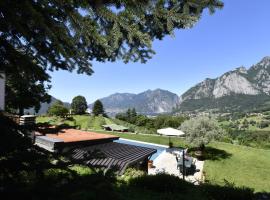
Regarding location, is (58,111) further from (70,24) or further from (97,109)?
(97,109)

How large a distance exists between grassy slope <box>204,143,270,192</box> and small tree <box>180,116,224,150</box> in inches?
103

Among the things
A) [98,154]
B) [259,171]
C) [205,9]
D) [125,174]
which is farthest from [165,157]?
[98,154]

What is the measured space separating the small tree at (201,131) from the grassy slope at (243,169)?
103 inches

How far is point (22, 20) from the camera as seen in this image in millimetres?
2771

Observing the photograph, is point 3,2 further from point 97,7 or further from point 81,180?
point 81,180

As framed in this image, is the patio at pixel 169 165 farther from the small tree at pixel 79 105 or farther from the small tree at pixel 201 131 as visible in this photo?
the small tree at pixel 79 105

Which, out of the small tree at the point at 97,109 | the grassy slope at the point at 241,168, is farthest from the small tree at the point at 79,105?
the grassy slope at the point at 241,168

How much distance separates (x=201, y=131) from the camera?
89.8 ft

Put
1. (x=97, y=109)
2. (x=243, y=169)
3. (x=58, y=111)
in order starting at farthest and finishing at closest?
(x=97, y=109)
(x=58, y=111)
(x=243, y=169)

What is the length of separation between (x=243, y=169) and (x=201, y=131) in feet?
→ 18.9

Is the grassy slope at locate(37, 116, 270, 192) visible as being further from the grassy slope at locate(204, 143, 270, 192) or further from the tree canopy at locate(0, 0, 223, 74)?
the tree canopy at locate(0, 0, 223, 74)

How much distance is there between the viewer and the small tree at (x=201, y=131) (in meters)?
27.1

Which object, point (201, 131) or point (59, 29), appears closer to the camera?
point (59, 29)

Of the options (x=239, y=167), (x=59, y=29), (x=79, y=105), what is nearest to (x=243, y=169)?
(x=239, y=167)
